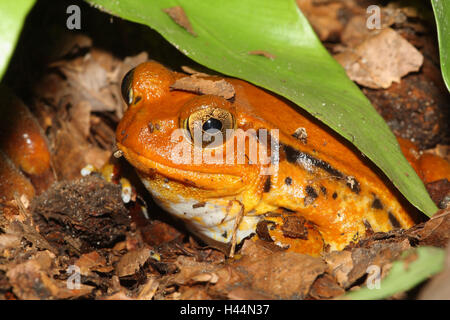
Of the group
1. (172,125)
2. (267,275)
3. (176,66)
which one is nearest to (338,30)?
(176,66)

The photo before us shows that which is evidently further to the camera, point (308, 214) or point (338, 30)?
point (338, 30)

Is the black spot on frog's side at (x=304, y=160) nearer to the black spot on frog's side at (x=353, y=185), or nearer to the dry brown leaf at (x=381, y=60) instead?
the black spot on frog's side at (x=353, y=185)

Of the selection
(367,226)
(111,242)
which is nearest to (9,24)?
(111,242)

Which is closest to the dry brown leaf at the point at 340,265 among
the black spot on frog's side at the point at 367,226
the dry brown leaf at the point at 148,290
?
the black spot on frog's side at the point at 367,226

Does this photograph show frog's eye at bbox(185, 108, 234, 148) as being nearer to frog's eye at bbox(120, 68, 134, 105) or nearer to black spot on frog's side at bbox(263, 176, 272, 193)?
black spot on frog's side at bbox(263, 176, 272, 193)

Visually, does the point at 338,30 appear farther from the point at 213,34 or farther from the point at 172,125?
the point at 172,125
